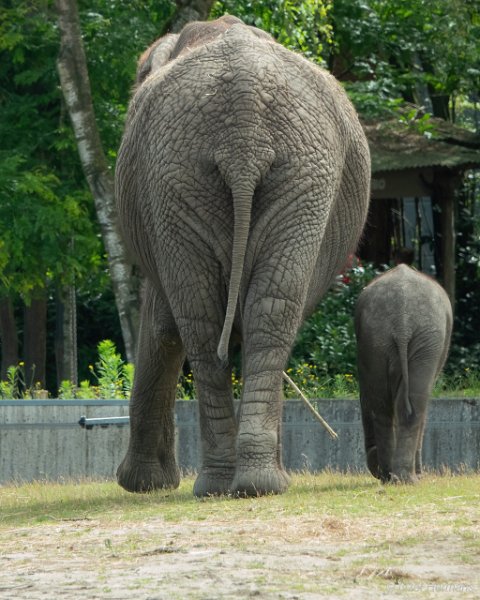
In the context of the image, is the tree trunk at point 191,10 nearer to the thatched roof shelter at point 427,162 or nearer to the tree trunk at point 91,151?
the tree trunk at point 91,151

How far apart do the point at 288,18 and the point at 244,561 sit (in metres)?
14.3

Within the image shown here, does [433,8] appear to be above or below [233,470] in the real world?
above

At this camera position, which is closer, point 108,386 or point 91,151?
point 108,386

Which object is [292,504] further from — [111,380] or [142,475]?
[111,380]

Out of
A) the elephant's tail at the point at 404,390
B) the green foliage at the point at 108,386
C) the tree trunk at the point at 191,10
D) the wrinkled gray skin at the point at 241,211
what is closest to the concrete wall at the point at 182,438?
the green foliage at the point at 108,386

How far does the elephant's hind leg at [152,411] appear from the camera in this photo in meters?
10.6

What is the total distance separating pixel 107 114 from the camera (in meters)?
20.7

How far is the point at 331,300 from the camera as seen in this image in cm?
2005

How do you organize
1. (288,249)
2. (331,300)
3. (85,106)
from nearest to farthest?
(288,249) < (85,106) < (331,300)

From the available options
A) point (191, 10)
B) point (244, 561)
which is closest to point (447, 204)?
point (191, 10)

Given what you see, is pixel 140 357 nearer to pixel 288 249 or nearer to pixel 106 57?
pixel 288 249

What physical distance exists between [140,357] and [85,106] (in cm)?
683

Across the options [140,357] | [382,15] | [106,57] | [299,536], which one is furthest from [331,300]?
[299,536]

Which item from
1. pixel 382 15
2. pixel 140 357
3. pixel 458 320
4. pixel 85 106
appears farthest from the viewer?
pixel 382 15
